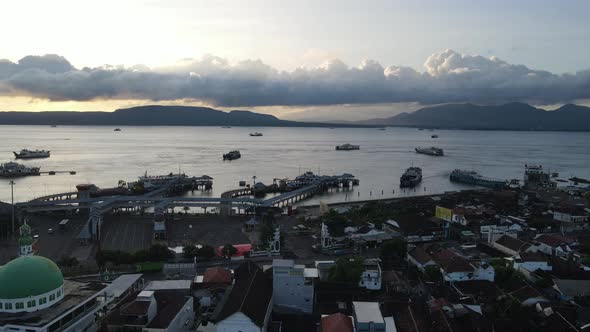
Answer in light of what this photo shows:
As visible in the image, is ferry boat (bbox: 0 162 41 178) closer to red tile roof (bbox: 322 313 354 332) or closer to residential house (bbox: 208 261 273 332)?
residential house (bbox: 208 261 273 332)

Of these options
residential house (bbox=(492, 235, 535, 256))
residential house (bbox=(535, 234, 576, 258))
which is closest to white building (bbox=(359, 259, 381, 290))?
residential house (bbox=(492, 235, 535, 256))

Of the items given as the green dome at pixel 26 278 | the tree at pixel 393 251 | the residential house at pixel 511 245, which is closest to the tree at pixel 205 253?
the tree at pixel 393 251

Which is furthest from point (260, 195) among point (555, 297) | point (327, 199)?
point (555, 297)

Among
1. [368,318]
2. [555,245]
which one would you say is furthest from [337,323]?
[555,245]

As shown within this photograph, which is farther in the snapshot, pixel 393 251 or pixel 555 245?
pixel 555 245

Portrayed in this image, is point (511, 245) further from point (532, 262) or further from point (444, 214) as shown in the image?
point (444, 214)

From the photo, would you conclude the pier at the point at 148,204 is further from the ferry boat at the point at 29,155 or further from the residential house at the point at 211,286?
the ferry boat at the point at 29,155
